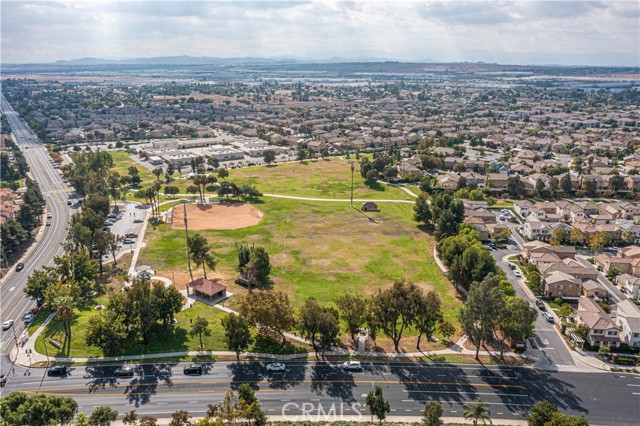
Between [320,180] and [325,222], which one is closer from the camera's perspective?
[325,222]

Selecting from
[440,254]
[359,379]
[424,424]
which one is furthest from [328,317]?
[440,254]

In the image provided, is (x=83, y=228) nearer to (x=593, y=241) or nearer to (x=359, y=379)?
(x=359, y=379)

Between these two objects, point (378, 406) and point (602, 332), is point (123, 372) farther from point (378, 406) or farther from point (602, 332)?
point (602, 332)

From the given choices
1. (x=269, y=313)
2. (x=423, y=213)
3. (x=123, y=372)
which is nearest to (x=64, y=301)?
(x=123, y=372)

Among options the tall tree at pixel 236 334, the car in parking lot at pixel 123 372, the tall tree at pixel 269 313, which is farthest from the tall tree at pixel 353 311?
the car in parking lot at pixel 123 372

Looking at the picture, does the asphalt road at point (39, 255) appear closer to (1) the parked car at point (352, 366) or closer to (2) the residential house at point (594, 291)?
(1) the parked car at point (352, 366)

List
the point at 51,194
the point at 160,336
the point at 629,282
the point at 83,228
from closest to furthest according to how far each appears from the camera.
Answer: the point at 160,336 → the point at 629,282 → the point at 83,228 → the point at 51,194

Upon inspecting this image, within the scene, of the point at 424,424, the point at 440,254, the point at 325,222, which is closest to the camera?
the point at 424,424

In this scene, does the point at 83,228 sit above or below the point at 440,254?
above
